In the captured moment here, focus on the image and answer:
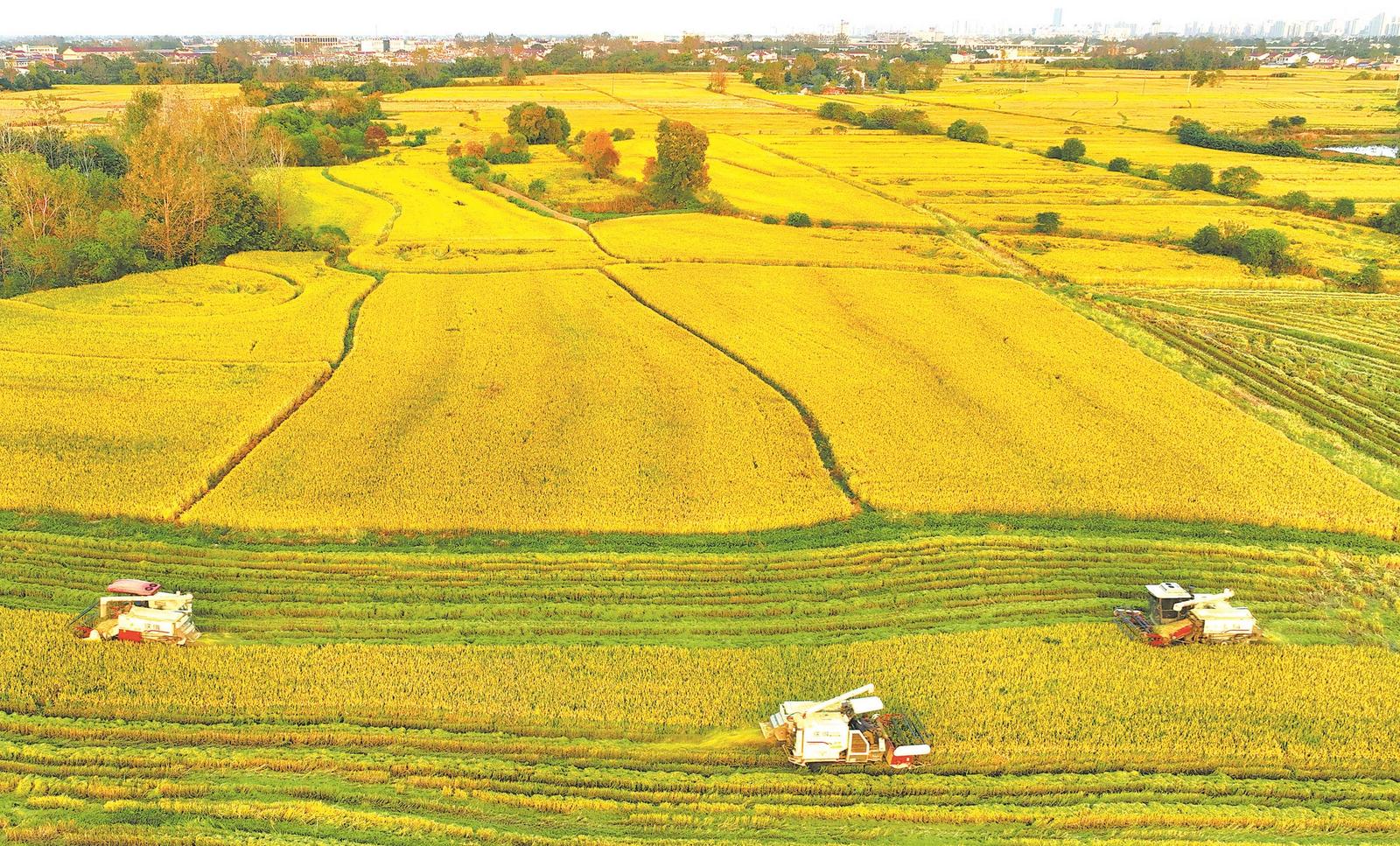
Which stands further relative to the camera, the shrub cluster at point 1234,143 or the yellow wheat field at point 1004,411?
the shrub cluster at point 1234,143

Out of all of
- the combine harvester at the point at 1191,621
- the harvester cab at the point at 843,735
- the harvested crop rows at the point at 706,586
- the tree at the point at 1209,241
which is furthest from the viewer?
the tree at the point at 1209,241

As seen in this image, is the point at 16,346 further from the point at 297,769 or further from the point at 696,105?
the point at 696,105

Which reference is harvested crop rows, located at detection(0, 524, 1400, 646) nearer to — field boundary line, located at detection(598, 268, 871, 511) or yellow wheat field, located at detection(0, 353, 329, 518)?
yellow wheat field, located at detection(0, 353, 329, 518)

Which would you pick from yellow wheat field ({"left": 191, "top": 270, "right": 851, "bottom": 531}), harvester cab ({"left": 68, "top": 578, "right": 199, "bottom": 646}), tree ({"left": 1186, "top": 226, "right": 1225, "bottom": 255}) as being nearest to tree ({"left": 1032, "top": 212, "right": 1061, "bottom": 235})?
tree ({"left": 1186, "top": 226, "right": 1225, "bottom": 255})

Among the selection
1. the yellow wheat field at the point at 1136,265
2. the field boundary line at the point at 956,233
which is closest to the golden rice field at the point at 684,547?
the yellow wheat field at the point at 1136,265

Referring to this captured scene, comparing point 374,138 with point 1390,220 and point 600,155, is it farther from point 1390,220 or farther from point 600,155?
point 1390,220

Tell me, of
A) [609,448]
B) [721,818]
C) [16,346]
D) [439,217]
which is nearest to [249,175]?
[439,217]

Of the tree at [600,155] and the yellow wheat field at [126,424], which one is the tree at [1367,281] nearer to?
the tree at [600,155]
